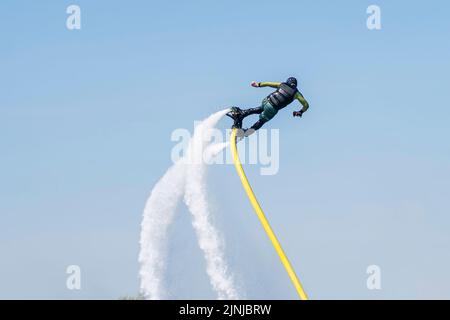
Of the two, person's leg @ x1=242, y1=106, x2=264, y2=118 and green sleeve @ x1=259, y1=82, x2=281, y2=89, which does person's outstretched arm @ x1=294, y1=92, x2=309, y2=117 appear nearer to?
green sleeve @ x1=259, y1=82, x2=281, y2=89

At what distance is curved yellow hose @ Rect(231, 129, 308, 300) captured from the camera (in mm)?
72250

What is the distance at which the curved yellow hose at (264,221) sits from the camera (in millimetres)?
72250

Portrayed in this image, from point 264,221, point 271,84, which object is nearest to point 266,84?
point 271,84

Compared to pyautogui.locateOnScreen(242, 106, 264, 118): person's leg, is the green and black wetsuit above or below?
above

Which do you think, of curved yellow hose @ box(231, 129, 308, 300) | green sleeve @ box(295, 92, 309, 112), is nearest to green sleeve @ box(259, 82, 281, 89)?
green sleeve @ box(295, 92, 309, 112)

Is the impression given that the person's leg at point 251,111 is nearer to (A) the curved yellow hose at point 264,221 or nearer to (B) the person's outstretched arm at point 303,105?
(A) the curved yellow hose at point 264,221

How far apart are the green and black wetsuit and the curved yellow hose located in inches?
121

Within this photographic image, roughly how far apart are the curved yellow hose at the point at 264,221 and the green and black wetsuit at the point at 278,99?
3.07 meters

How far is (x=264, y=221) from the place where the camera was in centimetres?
7594

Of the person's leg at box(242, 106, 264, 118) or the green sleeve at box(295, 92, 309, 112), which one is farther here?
the person's leg at box(242, 106, 264, 118)

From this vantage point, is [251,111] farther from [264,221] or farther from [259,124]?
[264,221]

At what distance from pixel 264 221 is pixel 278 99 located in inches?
345
